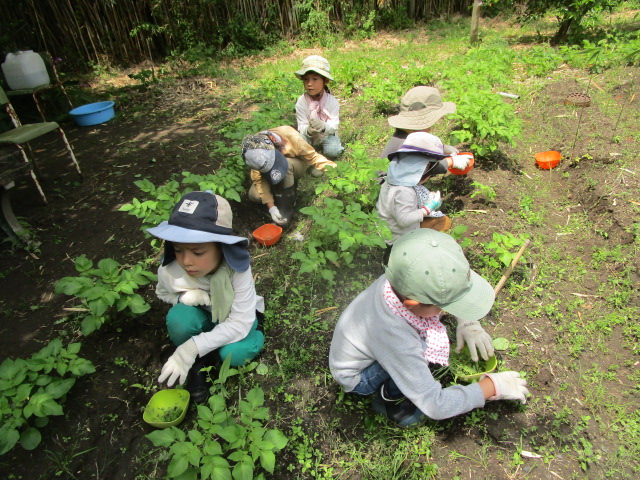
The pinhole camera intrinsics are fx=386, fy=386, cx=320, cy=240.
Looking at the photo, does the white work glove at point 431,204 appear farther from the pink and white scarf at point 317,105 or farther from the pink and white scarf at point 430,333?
the pink and white scarf at point 317,105

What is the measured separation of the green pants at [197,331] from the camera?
7.16ft

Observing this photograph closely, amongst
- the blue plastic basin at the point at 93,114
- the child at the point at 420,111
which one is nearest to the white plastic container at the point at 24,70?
the blue plastic basin at the point at 93,114

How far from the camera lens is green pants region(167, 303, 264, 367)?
2.18m

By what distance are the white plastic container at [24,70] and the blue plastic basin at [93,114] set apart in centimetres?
68

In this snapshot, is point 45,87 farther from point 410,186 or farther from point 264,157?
point 410,186

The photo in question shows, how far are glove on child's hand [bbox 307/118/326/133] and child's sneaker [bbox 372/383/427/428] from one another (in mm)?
2799

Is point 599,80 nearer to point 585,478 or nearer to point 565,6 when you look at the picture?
point 565,6

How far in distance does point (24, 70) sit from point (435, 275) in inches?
227

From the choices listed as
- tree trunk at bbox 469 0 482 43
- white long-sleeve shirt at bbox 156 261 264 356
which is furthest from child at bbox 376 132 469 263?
tree trunk at bbox 469 0 482 43

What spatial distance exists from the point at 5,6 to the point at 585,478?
9.93 metres

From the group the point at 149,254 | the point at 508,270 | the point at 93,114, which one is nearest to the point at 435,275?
the point at 508,270

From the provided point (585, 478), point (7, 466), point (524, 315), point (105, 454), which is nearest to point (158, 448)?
point (105, 454)

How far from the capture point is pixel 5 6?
681 centimetres

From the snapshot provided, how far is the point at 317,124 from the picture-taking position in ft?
13.0
